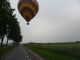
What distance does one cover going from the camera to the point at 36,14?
925 inches

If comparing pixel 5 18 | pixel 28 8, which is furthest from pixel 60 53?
pixel 28 8

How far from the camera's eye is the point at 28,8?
21.5 metres

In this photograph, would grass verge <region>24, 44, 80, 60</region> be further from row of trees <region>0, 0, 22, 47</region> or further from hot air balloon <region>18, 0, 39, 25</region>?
hot air balloon <region>18, 0, 39, 25</region>

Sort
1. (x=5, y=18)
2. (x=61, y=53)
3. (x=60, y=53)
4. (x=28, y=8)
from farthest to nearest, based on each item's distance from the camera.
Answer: (x=5, y=18), (x=60, y=53), (x=61, y=53), (x=28, y=8)

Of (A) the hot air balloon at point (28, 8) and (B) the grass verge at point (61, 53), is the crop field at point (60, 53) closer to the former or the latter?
(B) the grass verge at point (61, 53)

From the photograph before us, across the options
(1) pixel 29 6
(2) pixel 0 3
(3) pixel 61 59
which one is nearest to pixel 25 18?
(1) pixel 29 6

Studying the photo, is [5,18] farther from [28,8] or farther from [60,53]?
[28,8]

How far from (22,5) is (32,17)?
1954 mm

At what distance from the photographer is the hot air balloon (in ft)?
69.8

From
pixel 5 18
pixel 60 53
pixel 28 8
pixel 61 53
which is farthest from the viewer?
pixel 5 18

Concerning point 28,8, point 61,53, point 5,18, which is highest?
point 5,18

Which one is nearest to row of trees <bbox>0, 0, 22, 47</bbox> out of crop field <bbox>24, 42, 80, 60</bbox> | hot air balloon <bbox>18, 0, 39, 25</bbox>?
crop field <bbox>24, 42, 80, 60</bbox>

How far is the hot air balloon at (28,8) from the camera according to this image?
21.3 metres

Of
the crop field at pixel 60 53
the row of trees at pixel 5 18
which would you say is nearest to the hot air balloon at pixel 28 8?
the crop field at pixel 60 53
